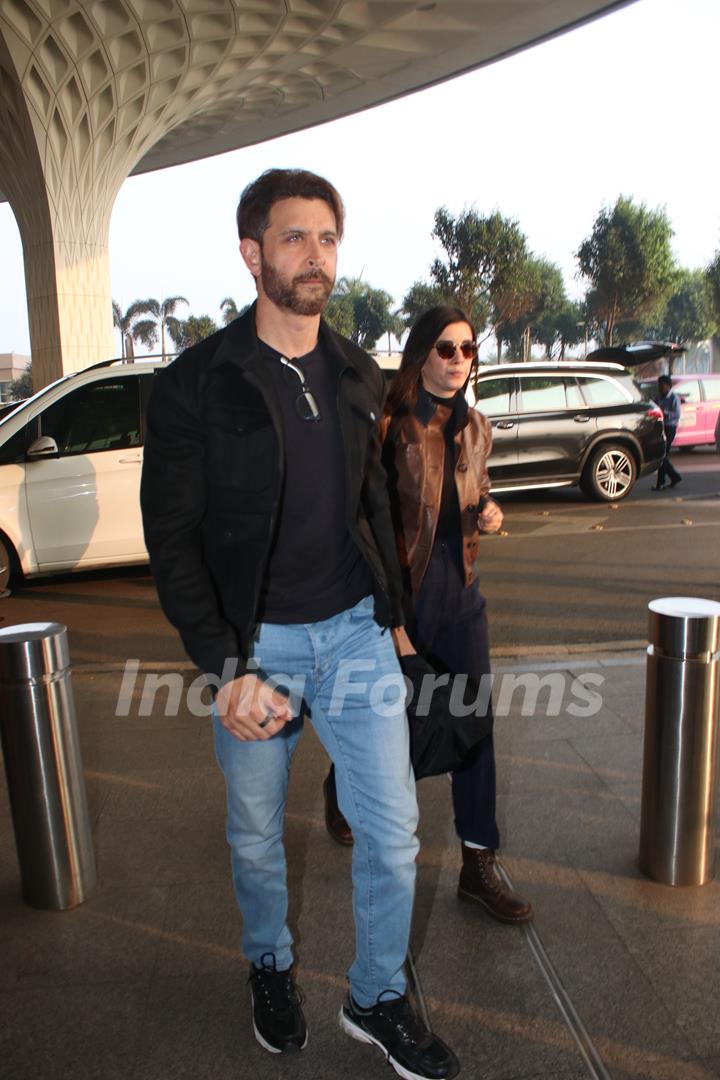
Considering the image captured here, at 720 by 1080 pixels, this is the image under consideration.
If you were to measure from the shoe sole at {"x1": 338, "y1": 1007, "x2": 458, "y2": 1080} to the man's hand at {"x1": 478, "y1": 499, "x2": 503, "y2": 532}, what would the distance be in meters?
1.40

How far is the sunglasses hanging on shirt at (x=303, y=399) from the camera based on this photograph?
211cm

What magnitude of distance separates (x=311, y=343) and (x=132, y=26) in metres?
27.2

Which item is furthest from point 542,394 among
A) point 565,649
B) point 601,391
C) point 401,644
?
point 401,644

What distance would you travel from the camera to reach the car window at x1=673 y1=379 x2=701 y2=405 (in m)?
18.9

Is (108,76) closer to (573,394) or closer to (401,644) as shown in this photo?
(573,394)

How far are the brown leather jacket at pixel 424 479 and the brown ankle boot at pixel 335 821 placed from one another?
0.93m

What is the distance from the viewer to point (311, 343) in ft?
7.20

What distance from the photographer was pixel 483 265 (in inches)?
1967

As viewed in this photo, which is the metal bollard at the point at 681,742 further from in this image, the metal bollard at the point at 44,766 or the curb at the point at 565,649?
the curb at the point at 565,649

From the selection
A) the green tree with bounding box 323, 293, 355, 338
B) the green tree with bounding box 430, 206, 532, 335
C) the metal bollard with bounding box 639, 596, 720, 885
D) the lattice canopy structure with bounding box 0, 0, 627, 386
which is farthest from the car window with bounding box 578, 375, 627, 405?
the green tree with bounding box 323, 293, 355, 338

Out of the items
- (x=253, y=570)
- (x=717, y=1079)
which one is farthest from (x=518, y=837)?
(x=253, y=570)

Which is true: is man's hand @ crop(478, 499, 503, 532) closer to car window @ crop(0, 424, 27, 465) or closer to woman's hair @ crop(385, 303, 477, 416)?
woman's hair @ crop(385, 303, 477, 416)

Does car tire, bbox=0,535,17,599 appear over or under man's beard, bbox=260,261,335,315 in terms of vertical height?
under

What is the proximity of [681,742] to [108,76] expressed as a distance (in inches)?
1069
